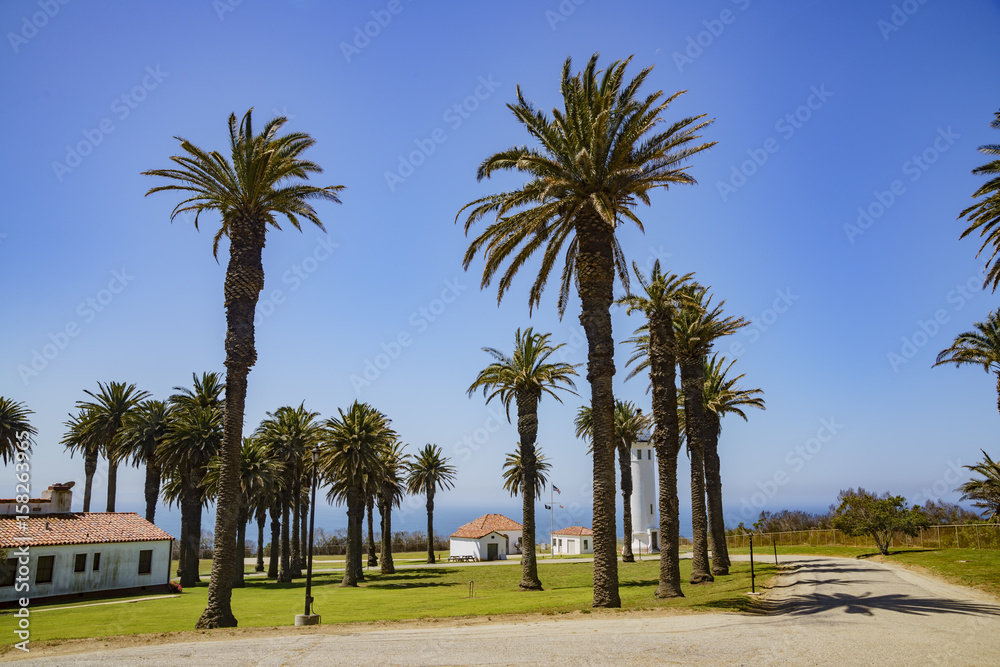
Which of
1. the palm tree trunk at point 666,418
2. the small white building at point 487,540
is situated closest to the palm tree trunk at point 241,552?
the small white building at point 487,540

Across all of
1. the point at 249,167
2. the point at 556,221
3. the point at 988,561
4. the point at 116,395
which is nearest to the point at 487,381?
the point at 556,221

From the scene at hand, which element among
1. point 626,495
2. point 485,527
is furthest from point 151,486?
point 485,527

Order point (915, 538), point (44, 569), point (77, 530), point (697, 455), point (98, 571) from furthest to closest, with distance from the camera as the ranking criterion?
1. point (915, 538)
2. point (77, 530)
3. point (98, 571)
4. point (44, 569)
5. point (697, 455)

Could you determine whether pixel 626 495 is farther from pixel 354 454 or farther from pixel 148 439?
pixel 148 439

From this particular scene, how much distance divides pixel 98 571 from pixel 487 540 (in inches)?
1860

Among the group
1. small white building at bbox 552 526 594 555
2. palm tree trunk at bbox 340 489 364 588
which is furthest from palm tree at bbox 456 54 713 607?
small white building at bbox 552 526 594 555

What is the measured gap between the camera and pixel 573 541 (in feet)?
272

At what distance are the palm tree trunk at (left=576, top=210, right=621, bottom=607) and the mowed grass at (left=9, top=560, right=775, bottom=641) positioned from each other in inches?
116

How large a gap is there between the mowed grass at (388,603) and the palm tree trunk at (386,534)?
711 centimetres

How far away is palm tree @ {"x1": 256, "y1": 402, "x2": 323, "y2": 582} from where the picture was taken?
4953 centimetres

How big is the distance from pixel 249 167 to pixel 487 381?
19.3 m

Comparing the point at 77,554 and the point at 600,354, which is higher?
the point at 600,354

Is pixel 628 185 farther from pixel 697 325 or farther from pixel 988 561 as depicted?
pixel 988 561

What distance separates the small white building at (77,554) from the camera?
109 feet
